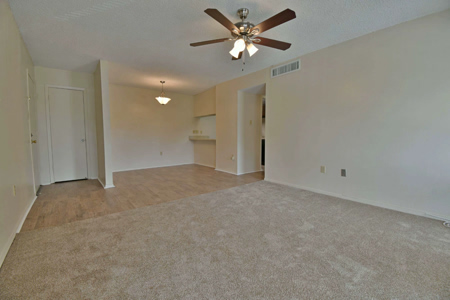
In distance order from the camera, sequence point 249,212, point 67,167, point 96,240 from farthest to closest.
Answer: point 67,167 < point 249,212 < point 96,240

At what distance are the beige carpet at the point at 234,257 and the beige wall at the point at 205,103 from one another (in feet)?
14.0

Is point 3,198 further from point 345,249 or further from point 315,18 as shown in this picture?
point 315,18

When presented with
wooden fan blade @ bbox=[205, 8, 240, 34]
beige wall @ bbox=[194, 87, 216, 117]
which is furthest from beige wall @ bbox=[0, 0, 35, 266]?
beige wall @ bbox=[194, 87, 216, 117]

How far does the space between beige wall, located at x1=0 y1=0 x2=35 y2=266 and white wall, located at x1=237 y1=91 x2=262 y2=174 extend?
3949mm

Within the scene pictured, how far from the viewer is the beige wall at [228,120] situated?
197 inches

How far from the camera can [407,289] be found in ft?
4.28

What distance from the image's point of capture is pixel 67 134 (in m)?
4.43

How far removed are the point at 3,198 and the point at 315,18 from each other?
12.4 feet

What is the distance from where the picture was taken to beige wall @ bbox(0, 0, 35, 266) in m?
1.77

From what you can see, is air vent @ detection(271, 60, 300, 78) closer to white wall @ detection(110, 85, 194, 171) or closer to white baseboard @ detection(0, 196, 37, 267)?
white wall @ detection(110, 85, 194, 171)

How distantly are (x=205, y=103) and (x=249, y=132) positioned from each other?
6.94 feet

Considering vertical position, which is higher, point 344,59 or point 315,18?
point 315,18

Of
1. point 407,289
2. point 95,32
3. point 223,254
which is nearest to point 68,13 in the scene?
point 95,32

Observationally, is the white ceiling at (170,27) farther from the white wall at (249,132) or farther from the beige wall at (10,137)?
the white wall at (249,132)
